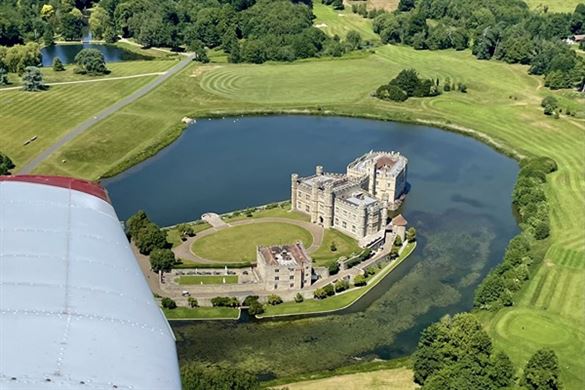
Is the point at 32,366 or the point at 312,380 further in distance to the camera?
the point at 312,380

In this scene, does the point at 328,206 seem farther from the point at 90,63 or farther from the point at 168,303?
the point at 90,63

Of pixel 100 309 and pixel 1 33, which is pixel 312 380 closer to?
pixel 100 309

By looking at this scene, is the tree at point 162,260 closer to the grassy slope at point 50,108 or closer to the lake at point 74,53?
the grassy slope at point 50,108

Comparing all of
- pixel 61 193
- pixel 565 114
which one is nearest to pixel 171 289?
pixel 61 193

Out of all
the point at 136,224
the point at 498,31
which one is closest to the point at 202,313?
the point at 136,224

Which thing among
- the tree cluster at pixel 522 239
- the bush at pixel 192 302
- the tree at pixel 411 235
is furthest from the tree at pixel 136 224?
the tree cluster at pixel 522 239

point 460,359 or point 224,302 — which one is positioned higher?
point 460,359
